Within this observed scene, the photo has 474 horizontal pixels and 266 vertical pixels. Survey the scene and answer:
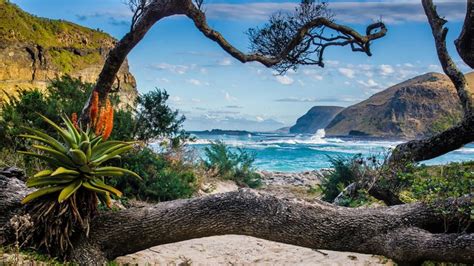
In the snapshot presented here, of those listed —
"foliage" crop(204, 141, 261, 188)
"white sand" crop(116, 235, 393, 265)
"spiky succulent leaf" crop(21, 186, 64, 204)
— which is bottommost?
"white sand" crop(116, 235, 393, 265)

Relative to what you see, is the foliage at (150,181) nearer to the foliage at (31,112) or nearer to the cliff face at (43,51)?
the foliage at (31,112)

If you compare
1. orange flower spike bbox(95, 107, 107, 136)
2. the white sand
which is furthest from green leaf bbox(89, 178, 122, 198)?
the white sand

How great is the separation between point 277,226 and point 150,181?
6.30m

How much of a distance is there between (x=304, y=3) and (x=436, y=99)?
182 ft

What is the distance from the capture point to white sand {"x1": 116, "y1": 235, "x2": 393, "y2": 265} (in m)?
7.89

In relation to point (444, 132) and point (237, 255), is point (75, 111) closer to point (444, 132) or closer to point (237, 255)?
point (237, 255)

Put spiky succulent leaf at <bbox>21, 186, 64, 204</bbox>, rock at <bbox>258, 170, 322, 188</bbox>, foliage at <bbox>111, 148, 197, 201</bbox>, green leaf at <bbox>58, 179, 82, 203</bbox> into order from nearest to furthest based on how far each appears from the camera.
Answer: green leaf at <bbox>58, 179, 82, 203</bbox> → spiky succulent leaf at <bbox>21, 186, 64, 204</bbox> → foliage at <bbox>111, 148, 197, 201</bbox> → rock at <bbox>258, 170, 322, 188</bbox>

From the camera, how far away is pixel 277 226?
21.3 ft

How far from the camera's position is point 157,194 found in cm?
1190

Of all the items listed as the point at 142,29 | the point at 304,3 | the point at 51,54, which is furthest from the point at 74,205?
the point at 51,54

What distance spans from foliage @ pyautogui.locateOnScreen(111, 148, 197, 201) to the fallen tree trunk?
4.44 metres

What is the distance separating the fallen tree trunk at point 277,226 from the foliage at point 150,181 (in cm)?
444

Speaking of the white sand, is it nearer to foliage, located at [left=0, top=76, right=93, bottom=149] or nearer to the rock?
foliage, located at [left=0, top=76, right=93, bottom=149]

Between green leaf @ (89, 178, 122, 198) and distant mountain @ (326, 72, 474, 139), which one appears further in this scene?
distant mountain @ (326, 72, 474, 139)
